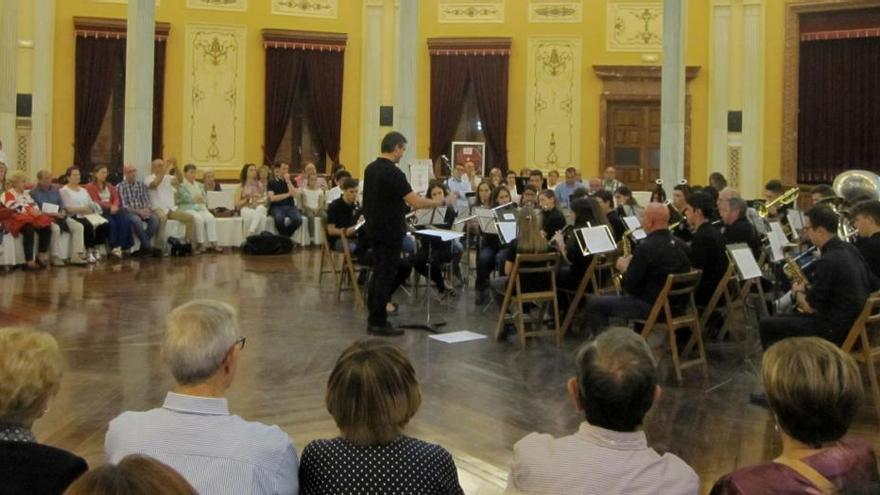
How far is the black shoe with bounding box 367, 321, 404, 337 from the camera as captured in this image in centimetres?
712

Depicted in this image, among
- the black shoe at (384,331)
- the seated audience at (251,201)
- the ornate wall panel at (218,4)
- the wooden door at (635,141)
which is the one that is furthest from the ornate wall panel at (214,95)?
the black shoe at (384,331)

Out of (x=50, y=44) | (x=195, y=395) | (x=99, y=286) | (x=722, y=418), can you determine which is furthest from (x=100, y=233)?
(x=195, y=395)

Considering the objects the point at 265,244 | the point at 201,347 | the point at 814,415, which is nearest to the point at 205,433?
the point at 201,347

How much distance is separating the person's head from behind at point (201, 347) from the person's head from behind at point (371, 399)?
0.39 m

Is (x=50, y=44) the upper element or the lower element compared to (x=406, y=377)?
upper

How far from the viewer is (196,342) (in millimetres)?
2512

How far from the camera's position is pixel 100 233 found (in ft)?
38.1

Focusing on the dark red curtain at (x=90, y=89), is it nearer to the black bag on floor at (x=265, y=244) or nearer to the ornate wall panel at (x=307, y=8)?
the ornate wall panel at (x=307, y=8)

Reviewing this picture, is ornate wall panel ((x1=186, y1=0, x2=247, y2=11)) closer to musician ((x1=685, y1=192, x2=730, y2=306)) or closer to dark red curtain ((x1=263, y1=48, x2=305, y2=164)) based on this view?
dark red curtain ((x1=263, y1=48, x2=305, y2=164))

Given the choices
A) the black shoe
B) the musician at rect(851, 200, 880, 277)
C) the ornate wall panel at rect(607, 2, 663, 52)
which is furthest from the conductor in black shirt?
the ornate wall panel at rect(607, 2, 663, 52)

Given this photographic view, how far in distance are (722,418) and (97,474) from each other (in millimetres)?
4295

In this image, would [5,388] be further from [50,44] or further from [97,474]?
[50,44]

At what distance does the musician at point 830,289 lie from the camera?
16.6ft

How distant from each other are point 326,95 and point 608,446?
13.9 m
